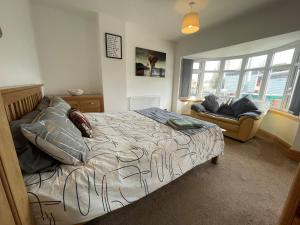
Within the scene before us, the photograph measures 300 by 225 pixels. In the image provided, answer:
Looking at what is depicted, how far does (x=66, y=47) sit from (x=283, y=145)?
490 cm

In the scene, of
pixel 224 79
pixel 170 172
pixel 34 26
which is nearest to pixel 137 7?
pixel 34 26

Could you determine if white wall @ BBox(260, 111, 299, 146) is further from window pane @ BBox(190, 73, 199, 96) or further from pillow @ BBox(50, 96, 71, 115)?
pillow @ BBox(50, 96, 71, 115)

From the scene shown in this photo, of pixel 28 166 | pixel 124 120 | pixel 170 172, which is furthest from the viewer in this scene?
pixel 124 120

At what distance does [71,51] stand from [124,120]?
219 cm

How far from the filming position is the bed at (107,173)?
2.44 feet

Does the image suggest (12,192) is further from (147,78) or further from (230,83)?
(230,83)

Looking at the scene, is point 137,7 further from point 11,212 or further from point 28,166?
point 11,212

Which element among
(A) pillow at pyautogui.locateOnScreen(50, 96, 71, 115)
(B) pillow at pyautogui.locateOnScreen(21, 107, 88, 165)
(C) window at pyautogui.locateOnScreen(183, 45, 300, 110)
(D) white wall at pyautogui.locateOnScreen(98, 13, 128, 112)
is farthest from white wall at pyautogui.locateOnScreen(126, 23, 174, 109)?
(B) pillow at pyautogui.locateOnScreen(21, 107, 88, 165)

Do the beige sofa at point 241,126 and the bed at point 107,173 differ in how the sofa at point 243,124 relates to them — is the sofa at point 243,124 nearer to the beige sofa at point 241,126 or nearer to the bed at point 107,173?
the beige sofa at point 241,126

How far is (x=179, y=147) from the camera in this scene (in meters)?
1.34

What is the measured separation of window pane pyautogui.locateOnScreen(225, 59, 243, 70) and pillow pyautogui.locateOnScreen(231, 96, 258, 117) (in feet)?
4.92

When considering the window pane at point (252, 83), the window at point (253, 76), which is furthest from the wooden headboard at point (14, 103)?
the window pane at point (252, 83)

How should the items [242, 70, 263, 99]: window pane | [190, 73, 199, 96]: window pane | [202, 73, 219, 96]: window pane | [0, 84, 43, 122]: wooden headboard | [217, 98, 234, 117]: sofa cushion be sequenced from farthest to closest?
1. [190, 73, 199, 96]: window pane
2. [202, 73, 219, 96]: window pane
3. [242, 70, 263, 99]: window pane
4. [217, 98, 234, 117]: sofa cushion
5. [0, 84, 43, 122]: wooden headboard

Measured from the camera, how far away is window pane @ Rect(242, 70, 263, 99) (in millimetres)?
3656
